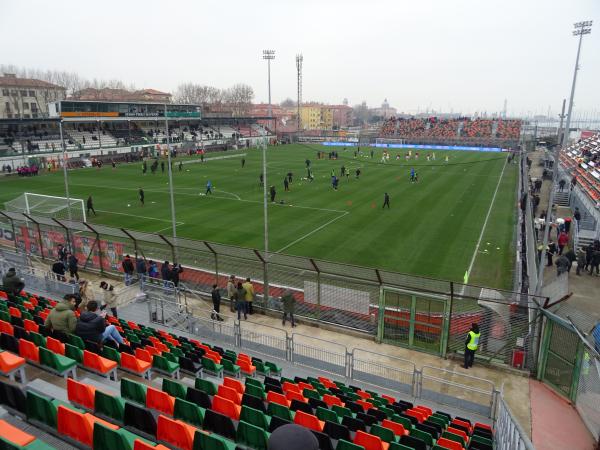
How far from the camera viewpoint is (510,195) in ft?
128

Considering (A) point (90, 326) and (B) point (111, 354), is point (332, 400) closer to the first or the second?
(B) point (111, 354)

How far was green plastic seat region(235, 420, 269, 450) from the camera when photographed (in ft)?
17.8

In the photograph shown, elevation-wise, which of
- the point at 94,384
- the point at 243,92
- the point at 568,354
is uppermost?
the point at 243,92

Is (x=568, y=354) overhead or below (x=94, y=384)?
below

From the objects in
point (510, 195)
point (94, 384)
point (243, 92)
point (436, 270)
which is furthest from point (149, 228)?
point (243, 92)

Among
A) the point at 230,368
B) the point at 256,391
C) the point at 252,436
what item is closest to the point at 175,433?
the point at 252,436

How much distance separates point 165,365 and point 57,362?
1878 millimetres

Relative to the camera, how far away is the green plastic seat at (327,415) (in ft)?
22.0

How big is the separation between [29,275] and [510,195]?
37151 millimetres

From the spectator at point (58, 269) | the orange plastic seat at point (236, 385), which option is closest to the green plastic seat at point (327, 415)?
the orange plastic seat at point (236, 385)

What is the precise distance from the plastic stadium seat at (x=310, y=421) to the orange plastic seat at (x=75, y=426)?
2.73m

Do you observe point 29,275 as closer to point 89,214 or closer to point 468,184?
point 89,214

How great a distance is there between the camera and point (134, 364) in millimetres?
7777

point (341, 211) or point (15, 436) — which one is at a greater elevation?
point (15, 436)
